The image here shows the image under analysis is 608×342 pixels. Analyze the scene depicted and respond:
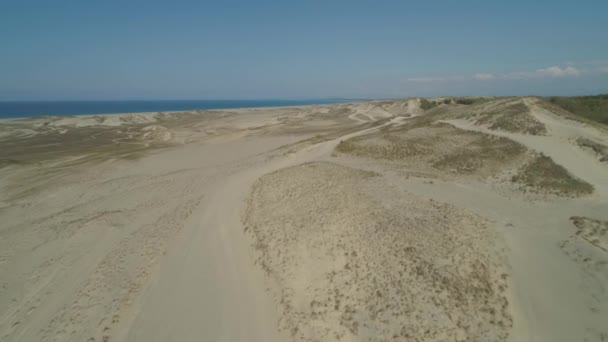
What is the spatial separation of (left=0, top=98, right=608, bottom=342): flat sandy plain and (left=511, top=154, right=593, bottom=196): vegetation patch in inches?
4.7

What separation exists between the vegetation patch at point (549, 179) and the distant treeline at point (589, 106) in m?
20.6

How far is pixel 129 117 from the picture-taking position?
283ft

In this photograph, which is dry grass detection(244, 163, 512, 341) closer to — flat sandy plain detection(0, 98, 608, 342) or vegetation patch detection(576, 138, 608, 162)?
flat sandy plain detection(0, 98, 608, 342)

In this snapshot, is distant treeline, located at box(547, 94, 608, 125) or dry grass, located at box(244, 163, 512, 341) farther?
distant treeline, located at box(547, 94, 608, 125)

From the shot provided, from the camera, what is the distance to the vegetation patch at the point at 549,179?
1567 centimetres

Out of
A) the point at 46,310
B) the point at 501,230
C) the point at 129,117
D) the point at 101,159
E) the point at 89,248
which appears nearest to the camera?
the point at 46,310

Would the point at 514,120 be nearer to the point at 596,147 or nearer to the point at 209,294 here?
the point at 596,147

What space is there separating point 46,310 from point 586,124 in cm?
3600

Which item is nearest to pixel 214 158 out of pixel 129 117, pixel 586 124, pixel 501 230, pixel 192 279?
pixel 192 279

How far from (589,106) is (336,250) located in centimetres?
4209

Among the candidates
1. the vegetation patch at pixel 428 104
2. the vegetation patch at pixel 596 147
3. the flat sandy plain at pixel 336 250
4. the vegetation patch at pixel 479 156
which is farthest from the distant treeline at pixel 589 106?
the vegetation patch at pixel 428 104

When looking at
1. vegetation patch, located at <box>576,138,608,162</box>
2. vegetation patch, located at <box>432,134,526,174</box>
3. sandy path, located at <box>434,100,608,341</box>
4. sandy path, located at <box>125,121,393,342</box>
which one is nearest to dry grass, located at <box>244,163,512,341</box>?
sandy path, located at <box>125,121,393,342</box>

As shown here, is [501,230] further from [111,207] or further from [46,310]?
[111,207]

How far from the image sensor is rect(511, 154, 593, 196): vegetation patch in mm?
15672
